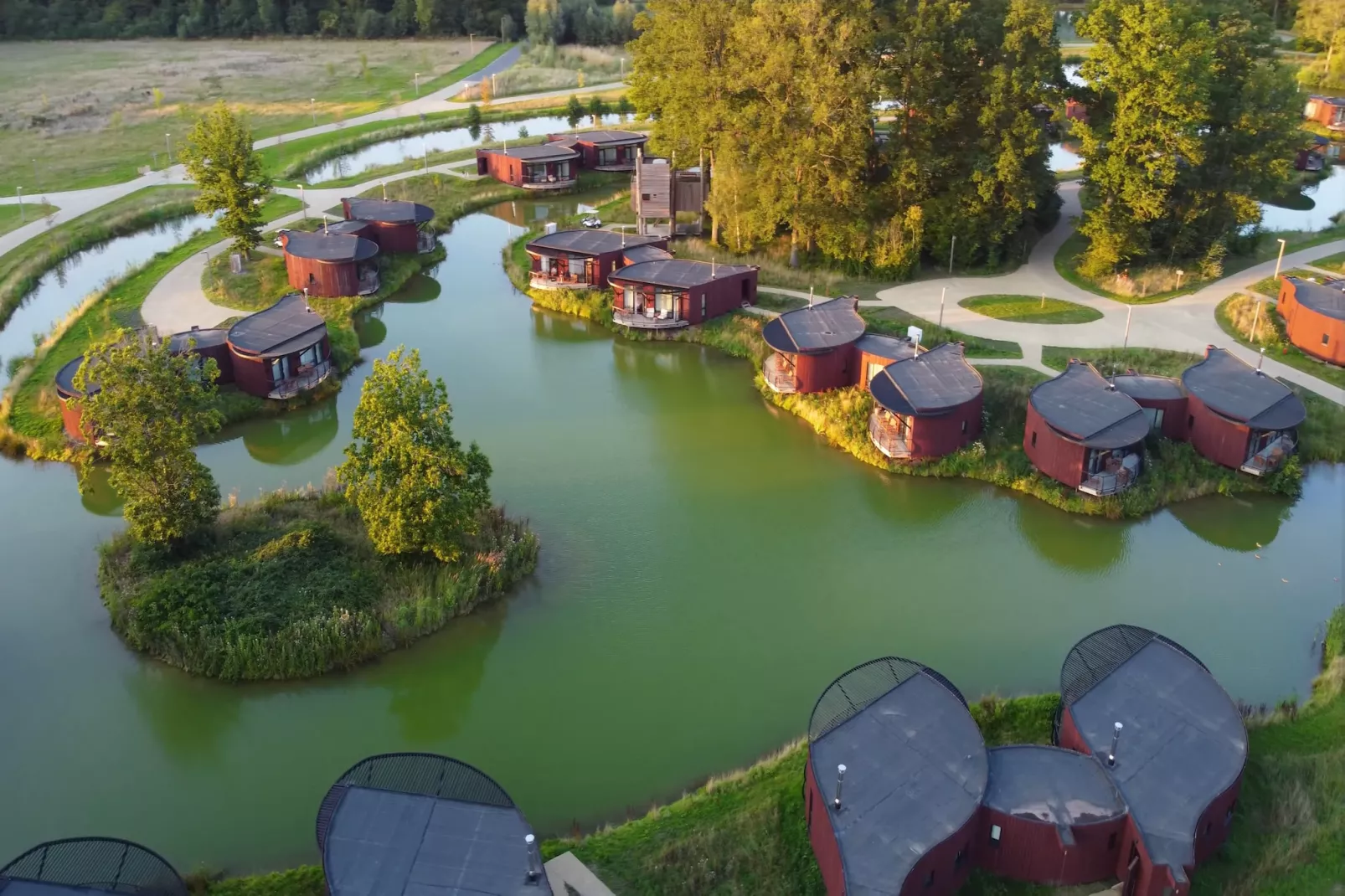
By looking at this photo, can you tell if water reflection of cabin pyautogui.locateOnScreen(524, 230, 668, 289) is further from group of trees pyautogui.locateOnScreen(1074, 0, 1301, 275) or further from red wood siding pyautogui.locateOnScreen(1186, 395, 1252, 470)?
red wood siding pyautogui.locateOnScreen(1186, 395, 1252, 470)

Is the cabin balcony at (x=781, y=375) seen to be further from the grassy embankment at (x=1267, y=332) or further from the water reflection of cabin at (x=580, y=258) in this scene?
the grassy embankment at (x=1267, y=332)

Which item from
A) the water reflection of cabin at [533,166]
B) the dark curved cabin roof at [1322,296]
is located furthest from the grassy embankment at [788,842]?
the water reflection of cabin at [533,166]

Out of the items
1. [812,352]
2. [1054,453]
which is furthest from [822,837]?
[812,352]

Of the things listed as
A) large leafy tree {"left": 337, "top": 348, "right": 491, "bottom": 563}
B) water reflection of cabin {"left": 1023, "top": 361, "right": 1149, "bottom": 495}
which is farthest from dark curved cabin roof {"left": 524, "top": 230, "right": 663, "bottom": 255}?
water reflection of cabin {"left": 1023, "top": 361, "right": 1149, "bottom": 495}

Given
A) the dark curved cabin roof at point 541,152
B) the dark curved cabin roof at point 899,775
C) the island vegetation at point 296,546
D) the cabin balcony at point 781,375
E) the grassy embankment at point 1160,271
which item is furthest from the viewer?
the dark curved cabin roof at point 541,152

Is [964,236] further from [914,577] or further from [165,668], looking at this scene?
[165,668]

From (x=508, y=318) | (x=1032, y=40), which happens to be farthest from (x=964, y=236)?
(x=508, y=318)
